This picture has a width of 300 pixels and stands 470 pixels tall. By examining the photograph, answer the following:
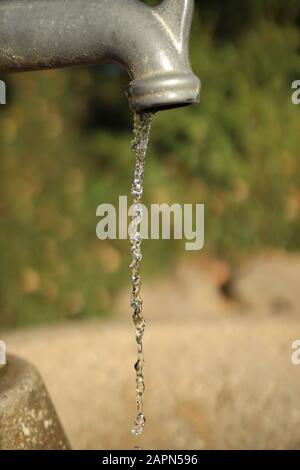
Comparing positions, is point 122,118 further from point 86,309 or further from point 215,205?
point 86,309

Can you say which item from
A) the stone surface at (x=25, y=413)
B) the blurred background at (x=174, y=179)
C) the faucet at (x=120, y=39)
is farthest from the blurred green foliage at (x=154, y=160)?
the faucet at (x=120, y=39)

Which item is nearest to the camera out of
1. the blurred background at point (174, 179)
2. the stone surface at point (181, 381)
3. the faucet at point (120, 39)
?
the faucet at point (120, 39)

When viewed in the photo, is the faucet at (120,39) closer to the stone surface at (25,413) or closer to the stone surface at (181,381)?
the stone surface at (25,413)

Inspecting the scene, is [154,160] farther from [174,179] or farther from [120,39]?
[120,39]

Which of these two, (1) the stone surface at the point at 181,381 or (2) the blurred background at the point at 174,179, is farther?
(2) the blurred background at the point at 174,179

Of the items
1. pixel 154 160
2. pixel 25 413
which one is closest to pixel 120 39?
pixel 25 413

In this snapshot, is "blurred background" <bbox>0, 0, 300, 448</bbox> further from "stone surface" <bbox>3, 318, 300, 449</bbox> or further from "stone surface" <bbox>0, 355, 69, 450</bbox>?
"stone surface" <bbox>0, 355, 69, 450</bbox>
